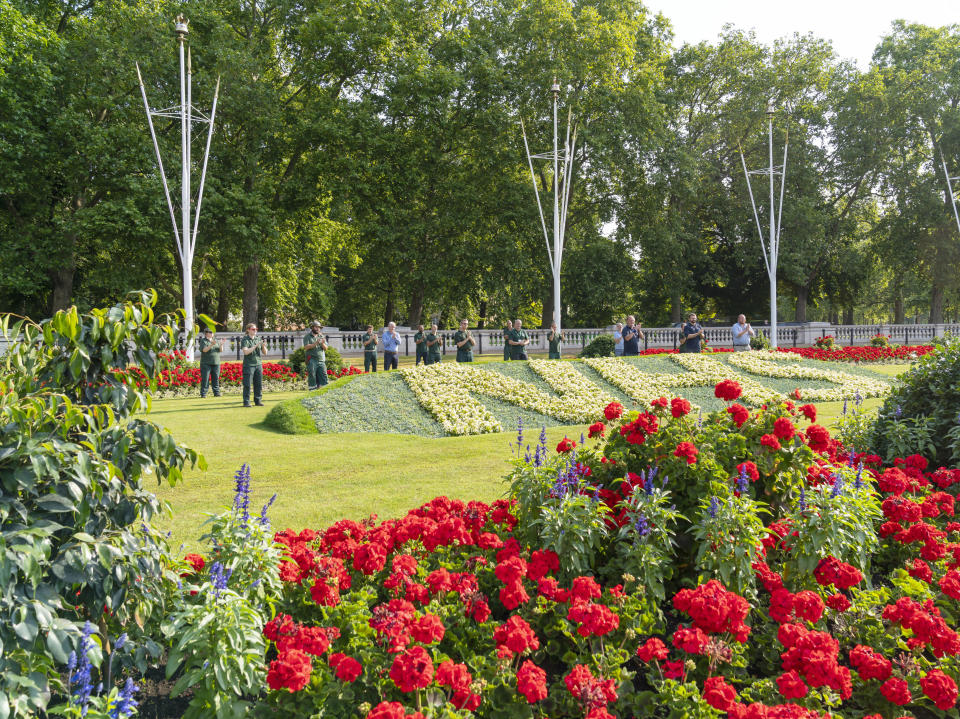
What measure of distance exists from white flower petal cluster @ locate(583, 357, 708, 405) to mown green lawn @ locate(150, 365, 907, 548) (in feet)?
12.1

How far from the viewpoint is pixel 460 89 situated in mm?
31984

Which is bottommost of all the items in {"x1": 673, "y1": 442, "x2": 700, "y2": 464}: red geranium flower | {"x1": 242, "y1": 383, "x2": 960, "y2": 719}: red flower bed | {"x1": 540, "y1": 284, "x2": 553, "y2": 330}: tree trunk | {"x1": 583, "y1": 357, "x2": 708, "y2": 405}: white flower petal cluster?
{"x1": 242, "y1": 383, "x2": 960, "y2": 719}: red flower bed

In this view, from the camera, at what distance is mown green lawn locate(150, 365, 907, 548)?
654 cm

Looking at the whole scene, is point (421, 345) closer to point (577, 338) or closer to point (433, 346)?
point (433, 346)

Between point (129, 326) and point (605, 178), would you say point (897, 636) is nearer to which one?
point (129, 326)

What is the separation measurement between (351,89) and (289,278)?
10.8 m

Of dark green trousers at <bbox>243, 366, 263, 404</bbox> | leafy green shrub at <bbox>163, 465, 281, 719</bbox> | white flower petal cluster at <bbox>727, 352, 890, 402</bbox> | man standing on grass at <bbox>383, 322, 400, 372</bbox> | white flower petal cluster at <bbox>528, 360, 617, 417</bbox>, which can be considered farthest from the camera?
man standing on grass at <bbox>383, 322, 400, 372</bbox>

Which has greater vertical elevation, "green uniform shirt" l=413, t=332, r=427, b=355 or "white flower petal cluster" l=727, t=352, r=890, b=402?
"green uniform shirt" l=413, t=332, r=427, b=355

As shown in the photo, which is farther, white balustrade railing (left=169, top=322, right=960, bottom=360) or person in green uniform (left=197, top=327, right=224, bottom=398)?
white balustrade railing (left=169, top=322, right=960, bottom=360)

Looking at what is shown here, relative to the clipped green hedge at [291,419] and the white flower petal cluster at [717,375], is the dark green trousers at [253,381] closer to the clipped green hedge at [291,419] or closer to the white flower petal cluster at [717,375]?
the clipped green hedge at [291,419]

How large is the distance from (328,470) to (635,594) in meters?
5.60

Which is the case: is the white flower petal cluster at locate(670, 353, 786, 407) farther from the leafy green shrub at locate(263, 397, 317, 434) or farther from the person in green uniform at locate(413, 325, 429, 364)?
the leafy green shrub at locate(263, 397, 317, 434)

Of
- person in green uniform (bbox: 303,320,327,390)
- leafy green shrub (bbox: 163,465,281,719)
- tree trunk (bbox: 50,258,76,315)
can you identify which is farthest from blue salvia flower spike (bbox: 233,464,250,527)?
tree trunk (bbox: 50,258,76,315)

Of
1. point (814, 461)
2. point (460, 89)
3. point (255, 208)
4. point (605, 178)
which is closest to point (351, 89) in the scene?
point (460, 89)
